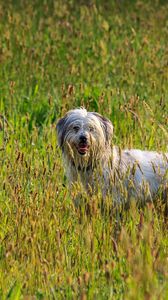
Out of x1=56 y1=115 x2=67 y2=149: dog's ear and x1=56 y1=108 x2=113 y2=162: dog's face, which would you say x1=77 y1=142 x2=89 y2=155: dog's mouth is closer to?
x1=56 y1=108 x2=113 y2=162: dog's face

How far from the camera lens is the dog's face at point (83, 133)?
6203 millimetres

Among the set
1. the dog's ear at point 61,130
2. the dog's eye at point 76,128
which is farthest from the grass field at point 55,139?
the dog's eye at point 76,128

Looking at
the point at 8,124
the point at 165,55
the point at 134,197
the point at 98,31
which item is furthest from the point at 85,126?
the point at 98,31

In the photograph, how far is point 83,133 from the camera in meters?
6.20

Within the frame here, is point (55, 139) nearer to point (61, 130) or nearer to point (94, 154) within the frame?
point (61, 130)


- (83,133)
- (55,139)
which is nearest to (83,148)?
(83,133)

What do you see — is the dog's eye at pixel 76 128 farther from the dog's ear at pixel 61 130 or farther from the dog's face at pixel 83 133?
the dog's ear at pixel 61 130

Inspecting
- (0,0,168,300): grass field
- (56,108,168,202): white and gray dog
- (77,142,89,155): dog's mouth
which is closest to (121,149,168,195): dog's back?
(56,108,168,202): white and gray dog

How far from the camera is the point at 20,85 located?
9.35 meters

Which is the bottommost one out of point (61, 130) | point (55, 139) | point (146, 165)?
point (146, 165)

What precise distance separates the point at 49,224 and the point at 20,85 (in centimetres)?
441

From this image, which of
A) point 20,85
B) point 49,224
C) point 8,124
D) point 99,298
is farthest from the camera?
point 20,85

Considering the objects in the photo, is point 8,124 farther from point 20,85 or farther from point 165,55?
point 165,55

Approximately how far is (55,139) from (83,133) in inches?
48.9
